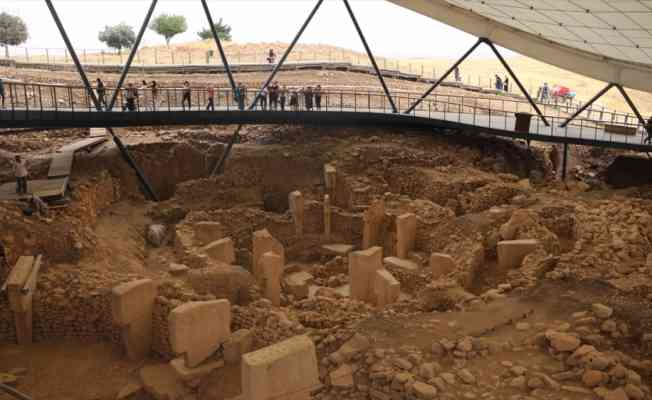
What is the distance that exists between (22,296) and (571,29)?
13866 mm

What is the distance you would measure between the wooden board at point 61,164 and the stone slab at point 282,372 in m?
11.6

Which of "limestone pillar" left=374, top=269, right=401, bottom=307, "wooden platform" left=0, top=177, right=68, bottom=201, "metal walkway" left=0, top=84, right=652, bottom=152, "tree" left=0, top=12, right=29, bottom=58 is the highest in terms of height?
"tree" left=0, top=12, right=29, bottom=58

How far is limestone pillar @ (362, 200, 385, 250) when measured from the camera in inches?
660

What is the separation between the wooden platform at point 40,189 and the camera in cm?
1451

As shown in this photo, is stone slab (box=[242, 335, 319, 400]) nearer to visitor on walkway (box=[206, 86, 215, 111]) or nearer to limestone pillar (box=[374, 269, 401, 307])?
limestone pillar (box=[374, 269, 401, 307])

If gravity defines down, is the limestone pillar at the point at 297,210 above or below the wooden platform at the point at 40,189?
below

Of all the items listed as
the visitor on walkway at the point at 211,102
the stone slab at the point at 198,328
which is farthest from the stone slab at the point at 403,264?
the visitor on walkway at the point at 211,102

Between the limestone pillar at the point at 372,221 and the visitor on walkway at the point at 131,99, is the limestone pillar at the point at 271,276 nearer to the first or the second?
the limestone pillar at the point at 372,221

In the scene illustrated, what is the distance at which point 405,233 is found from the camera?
50.1 feet

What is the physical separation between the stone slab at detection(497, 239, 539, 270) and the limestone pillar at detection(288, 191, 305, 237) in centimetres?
628

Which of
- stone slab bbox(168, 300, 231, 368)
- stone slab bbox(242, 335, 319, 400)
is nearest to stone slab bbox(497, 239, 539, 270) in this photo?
stone slab bbox(168, 300, 231, 368)

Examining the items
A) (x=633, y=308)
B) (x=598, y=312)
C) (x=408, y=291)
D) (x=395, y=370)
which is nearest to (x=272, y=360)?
(x=395, y=370)

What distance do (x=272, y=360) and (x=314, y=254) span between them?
10.7 meters

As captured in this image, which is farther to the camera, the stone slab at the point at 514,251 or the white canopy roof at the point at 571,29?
the white canopy roof at the point at 571,29
